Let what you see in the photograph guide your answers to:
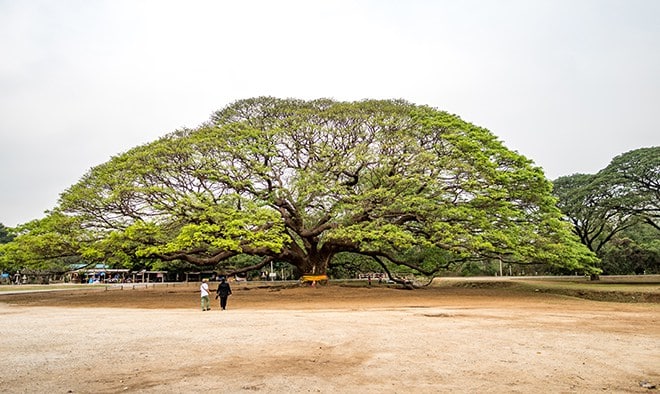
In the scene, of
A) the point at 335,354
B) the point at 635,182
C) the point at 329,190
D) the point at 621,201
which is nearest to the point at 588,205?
the point at 621,201

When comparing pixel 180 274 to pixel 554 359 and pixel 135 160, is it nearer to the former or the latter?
pixel 135 160

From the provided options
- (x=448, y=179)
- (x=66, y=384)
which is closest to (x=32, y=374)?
(x=66, y=384)

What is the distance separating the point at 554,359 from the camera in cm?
648

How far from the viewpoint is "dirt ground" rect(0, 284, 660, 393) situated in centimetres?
530

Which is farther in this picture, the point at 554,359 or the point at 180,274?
the point at 180,274

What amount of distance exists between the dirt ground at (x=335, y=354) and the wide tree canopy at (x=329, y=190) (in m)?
8.28

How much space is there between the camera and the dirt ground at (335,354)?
530 cm

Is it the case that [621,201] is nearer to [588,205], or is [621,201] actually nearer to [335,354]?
[588,205]

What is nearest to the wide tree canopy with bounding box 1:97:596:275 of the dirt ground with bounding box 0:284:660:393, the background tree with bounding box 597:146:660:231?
the dirt ground with bounding box 0:284:660:393

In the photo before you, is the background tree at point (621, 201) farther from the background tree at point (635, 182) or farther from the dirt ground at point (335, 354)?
the dirt ground at point (335, 354)

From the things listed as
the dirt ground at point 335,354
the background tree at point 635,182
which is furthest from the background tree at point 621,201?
the dirt ground at point 335,354

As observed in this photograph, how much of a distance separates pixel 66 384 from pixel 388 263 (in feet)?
78.8

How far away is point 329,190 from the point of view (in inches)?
826

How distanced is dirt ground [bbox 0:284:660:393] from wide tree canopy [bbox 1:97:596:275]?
828 cm
